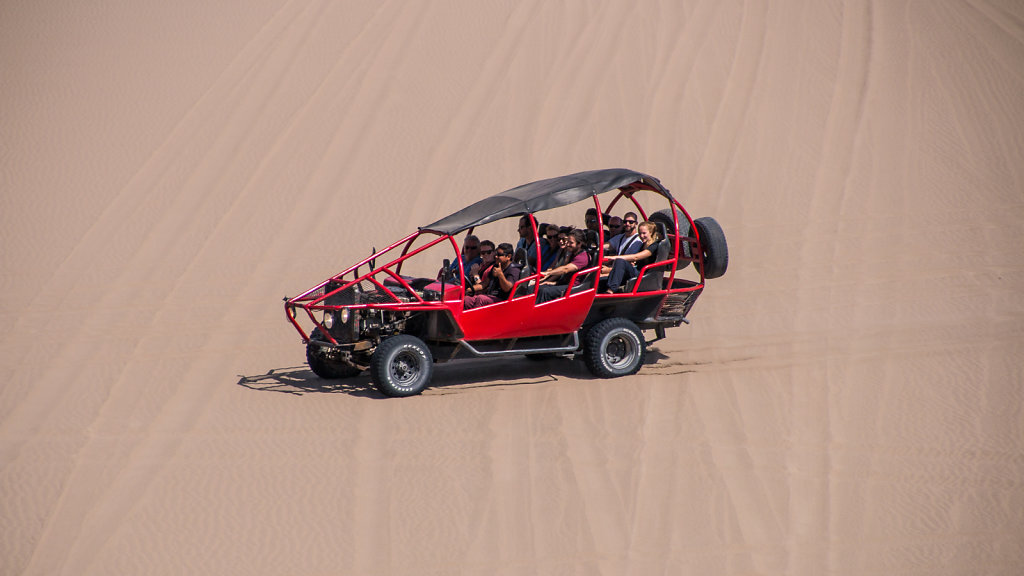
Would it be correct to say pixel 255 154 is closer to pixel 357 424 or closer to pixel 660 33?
pixel 660 33

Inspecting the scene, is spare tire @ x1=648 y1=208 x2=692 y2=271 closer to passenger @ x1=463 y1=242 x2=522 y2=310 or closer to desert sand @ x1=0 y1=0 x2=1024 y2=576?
desert sand @ x1=0 y1=0 x2=1024 y2=576

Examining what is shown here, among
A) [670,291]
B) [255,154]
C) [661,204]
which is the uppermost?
[255,154]

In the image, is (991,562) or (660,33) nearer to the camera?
(991,562)

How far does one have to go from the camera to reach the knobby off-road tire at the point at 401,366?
902cm

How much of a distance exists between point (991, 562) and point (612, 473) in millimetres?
2374

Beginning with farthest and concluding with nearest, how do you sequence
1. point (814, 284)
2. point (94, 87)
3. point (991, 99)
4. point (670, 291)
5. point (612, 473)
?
point (94, 87) < point (991, 99) < point (814, 284) < point (670, 291) < point (612, 473)

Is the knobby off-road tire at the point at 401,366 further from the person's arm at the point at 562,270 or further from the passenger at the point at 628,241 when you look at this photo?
the passenger at the point at 628,241

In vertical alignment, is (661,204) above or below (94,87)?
below

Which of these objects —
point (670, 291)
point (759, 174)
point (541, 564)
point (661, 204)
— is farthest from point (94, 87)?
point (541, 564)

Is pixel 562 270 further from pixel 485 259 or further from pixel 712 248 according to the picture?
pixel 712 248

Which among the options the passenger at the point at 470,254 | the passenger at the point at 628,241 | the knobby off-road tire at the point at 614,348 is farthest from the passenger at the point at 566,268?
the passenger at the point at 470,254

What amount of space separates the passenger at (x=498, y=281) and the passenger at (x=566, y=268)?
30cm

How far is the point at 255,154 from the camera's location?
1642 centimetres

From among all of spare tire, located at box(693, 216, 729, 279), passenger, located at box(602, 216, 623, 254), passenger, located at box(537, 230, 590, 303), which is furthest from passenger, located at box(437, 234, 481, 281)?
spare tire, located at box(693, 216, 729, 279)
